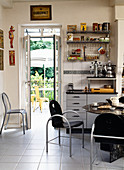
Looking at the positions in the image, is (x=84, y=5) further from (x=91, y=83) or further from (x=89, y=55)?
(x=91, y=83)

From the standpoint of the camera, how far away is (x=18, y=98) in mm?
5746

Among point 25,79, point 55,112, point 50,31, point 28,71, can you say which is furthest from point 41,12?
point 55,112

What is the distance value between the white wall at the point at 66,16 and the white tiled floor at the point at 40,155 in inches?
54.4

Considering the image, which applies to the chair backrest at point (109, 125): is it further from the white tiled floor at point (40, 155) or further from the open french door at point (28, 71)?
the open french door at point (28, 71)

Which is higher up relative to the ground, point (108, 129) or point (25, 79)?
point (25, 79)

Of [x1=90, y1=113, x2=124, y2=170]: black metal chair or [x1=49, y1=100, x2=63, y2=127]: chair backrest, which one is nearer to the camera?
[x1=90, y1=113, x2=124, y2=170]: black metal chair

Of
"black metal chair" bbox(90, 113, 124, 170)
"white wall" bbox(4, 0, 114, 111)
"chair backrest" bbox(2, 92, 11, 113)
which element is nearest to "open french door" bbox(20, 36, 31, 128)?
"white wall" bbox(4, 0, 114, 111)

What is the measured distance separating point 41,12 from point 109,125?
11.7 ft

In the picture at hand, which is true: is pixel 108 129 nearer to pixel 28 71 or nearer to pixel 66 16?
pixel 28 71

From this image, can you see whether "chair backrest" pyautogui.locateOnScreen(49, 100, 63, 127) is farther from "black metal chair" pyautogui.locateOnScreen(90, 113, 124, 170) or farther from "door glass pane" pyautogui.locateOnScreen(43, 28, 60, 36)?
"door glass pane" pyautogui.locateOnScreen(43, 28, 60, 36)

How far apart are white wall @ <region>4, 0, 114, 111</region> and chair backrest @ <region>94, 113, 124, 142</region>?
8.79 ft

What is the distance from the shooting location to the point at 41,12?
559 cm

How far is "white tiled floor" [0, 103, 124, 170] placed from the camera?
341 centimetres

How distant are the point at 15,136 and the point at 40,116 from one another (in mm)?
2157
